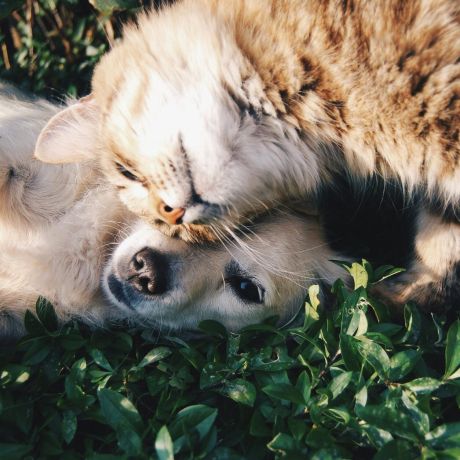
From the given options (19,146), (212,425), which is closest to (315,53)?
(212,425)

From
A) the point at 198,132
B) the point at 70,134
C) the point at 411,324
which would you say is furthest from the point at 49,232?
the point at 411,324

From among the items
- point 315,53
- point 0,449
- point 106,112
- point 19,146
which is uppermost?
point 315,53

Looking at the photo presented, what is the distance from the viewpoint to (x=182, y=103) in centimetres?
202

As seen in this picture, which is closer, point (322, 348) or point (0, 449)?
point (0, 449)

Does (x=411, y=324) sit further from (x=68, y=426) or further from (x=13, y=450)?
(x=13, y=450)

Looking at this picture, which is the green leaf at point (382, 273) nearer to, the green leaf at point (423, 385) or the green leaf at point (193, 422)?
the green leaf at point (423, 385)

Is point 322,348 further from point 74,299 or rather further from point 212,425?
point 74,299

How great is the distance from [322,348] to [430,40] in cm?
101

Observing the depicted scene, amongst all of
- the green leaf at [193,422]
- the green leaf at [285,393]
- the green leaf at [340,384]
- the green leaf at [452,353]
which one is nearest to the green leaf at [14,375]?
the green leaf at [193,422]

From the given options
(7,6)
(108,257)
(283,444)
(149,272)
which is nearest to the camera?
(283,444)

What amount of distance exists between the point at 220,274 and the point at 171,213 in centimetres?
56

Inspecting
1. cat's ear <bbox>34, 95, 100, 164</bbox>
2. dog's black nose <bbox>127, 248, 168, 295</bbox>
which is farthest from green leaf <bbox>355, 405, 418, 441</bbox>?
cat's ear <bbox>34, 95, 100, 164</bbox>

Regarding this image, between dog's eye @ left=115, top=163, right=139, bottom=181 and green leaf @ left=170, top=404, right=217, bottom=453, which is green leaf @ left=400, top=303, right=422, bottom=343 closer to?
green leaf @ left=170, top=404, right=217, bottom=453

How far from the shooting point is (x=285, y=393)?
1.85 m
